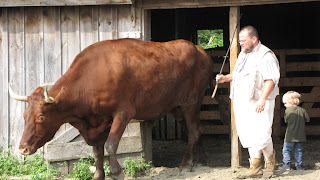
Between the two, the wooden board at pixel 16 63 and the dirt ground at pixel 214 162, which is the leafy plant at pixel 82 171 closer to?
the dirt ground at pixel 214 162

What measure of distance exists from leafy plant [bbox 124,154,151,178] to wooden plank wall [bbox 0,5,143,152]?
1.28 m

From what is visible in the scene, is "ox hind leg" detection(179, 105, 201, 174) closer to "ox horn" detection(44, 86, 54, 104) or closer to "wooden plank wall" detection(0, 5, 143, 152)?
"wooden plank wall" detection(0, 5, 143, 152)

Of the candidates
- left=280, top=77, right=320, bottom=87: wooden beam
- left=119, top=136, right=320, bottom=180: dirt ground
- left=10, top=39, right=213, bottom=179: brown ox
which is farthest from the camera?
left=280, top=77, right=320, bottom=87: wooden beam

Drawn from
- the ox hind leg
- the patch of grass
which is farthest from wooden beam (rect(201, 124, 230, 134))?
the patch of grass

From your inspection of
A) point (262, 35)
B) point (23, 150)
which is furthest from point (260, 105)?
point (262, 35)

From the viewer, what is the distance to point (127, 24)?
309 inches

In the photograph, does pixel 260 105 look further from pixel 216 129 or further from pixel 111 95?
pixel 216 129

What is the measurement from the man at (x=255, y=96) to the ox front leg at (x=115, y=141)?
1.67 metres

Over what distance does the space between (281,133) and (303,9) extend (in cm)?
572

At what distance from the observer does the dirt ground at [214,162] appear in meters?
7.08

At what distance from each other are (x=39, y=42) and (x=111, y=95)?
6.77 feet

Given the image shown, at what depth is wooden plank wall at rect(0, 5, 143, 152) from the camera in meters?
7.91

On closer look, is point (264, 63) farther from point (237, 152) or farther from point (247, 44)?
point (237, 152)

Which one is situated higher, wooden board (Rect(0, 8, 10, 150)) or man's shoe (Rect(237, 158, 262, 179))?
wooden board (Rect(0, 8, 10, 150))
